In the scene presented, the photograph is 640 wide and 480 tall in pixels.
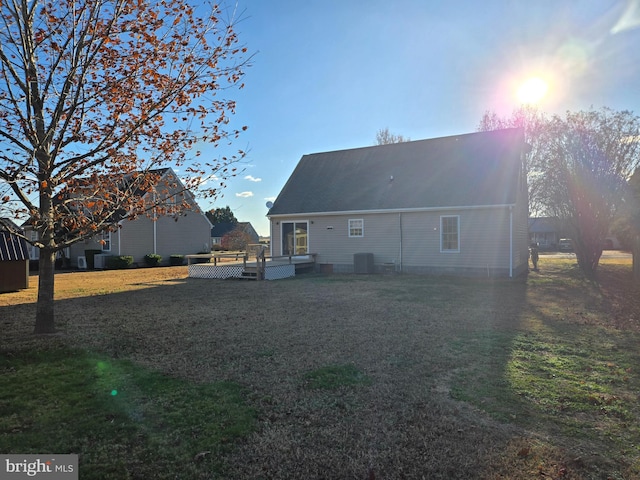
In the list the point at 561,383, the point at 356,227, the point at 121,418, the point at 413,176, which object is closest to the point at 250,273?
the point at 356,227

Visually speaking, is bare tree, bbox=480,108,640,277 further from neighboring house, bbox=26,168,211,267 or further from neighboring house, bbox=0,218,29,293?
neighboring house, bbox=0,218,29,293

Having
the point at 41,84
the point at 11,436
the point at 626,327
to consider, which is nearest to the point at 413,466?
the point at 11,436

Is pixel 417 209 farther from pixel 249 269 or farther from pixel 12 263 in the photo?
pixel 12 263

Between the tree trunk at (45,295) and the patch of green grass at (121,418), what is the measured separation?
69.1 inches

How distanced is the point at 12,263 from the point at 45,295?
8.44m

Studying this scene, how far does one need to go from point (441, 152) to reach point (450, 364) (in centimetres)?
1547

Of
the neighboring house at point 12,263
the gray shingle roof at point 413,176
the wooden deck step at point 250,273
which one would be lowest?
the wooden deck step at point 250,273

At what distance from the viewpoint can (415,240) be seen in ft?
55.5

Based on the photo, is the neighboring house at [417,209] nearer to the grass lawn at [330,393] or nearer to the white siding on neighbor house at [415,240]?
the white siding on neighbor house at [415,240]

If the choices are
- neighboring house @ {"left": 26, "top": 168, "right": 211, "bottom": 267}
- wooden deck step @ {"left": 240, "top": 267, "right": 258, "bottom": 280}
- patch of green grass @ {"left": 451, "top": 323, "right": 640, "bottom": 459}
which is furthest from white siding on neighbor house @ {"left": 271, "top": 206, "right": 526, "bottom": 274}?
patch of green grass @ {"left": 451, "top": 323, "right": 640, "bottom": 459}

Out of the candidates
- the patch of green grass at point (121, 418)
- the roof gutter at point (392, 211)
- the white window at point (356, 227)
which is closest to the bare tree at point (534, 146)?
the roof gutter at point (392, 211)

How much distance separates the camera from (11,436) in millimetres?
3307

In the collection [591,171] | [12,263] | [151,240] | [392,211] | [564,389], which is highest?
[591,171]

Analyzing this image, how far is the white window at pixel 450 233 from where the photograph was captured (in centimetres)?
1608
